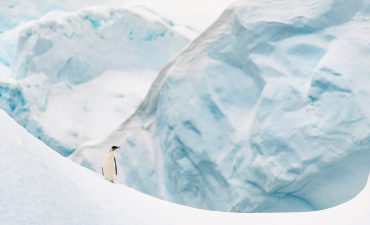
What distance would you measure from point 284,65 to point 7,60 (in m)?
31.7

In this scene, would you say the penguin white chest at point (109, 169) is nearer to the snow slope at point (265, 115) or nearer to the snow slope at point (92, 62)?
the snow slope at point (265, 115)

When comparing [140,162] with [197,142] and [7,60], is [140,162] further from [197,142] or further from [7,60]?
[7,60]

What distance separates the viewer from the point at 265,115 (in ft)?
44.0

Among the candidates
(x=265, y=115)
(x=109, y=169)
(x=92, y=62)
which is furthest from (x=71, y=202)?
(x=92, y=62)

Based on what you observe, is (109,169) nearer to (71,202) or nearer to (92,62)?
(71,202)

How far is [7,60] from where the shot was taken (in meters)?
42.0

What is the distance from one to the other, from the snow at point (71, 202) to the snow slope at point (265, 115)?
301 inches

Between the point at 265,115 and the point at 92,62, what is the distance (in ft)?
60.6

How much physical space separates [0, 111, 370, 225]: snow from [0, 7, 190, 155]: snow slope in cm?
2300

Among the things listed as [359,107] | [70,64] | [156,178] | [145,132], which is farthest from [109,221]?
[70,64]

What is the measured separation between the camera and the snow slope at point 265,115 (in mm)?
12586

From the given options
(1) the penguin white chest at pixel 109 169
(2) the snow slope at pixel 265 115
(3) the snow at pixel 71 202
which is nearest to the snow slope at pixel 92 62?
(2) the snow slope at pixel 265 115

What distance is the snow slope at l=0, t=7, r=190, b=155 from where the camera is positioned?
28641 mm

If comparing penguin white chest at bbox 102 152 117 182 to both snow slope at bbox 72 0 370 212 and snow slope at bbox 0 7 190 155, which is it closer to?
snow slope at bbox 72 0 370 212
